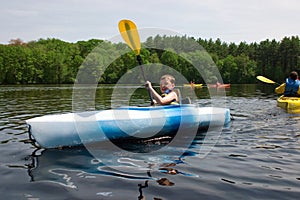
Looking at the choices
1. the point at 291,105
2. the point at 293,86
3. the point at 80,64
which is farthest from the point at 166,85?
the point at 80,64

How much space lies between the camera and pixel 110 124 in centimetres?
566

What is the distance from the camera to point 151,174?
4230mm

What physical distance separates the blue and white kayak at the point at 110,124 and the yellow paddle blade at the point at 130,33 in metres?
1.83

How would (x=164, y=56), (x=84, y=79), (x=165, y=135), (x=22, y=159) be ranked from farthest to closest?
(x=84, y=79) → (x=164, y=56) → (x=165, y=135) → (x=22, y=159)

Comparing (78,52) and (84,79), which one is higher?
(78,52)

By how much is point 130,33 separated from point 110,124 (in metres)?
2.65

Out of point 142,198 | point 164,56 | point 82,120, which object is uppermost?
point 164,56

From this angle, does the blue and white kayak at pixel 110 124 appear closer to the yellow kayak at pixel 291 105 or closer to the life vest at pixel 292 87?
the yellow kayak at pixel 291 105

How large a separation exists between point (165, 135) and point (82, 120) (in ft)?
6.48

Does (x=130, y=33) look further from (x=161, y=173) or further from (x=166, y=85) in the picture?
(x=161, y=173)

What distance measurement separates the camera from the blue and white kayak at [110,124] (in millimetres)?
5230

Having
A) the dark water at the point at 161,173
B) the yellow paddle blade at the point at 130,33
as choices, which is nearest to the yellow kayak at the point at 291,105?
the dark water at the point at 161,173

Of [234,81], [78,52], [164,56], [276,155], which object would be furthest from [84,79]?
[276,155]

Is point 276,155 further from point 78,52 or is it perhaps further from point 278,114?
point 78,52
